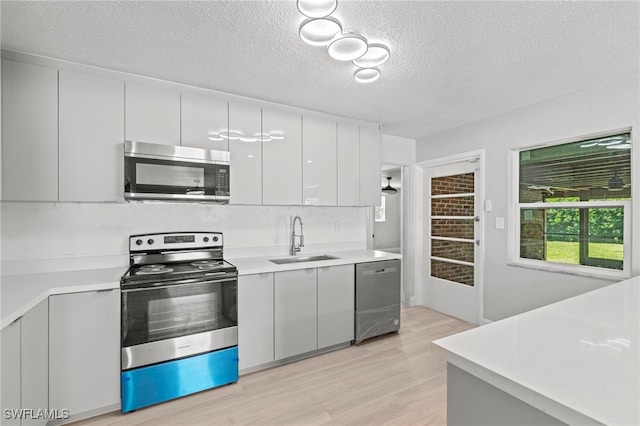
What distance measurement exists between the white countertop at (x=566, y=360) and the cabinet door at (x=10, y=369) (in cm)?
183

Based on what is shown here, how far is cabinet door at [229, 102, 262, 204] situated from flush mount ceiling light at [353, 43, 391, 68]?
117 cm

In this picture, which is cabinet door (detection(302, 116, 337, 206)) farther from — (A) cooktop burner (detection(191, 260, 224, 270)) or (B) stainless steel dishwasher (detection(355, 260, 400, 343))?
(A) cooktop burner (detection(191, 260, 224, 270))

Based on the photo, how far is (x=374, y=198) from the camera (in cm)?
360

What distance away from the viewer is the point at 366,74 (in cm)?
224

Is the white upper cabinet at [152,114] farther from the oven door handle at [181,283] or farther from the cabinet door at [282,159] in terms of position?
the oven door handle at [181,283]

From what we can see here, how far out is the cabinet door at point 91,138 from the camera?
218 centimetres

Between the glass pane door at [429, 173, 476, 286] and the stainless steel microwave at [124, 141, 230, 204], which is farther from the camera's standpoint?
the glass pane door at [429, 173, 476, 286]

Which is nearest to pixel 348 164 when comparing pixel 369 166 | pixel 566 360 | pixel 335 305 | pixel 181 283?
pixel 369 166

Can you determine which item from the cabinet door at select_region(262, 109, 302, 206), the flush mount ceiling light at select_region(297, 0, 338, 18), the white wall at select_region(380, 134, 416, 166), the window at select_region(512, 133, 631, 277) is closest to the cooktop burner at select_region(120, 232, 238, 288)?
the cabinet door at select_region(262, 109, 302, 206)

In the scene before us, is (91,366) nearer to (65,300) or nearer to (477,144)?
(65,300)

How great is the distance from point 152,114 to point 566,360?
2.82 m

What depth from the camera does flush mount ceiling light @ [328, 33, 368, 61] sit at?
175cm

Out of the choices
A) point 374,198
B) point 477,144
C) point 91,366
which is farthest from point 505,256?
point 91,366

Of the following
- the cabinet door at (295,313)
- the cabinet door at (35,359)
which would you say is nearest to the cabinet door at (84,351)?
the cabinet door at (35,359)
